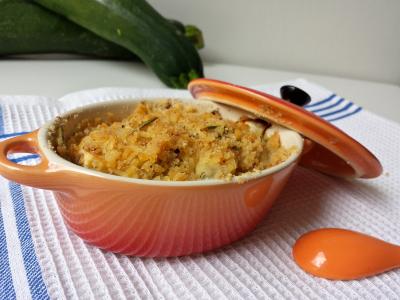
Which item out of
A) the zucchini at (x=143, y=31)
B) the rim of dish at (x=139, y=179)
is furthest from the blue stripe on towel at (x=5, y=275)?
the zucchini at (x=143, y=31)

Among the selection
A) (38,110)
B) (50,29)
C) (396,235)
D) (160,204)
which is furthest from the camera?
(50,29)

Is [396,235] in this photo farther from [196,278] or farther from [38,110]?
[38,110]

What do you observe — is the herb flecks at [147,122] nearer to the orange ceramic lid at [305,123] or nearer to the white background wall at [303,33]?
the orange ceramic lid at [305,123]

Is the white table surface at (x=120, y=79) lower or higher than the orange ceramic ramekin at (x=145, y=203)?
lower

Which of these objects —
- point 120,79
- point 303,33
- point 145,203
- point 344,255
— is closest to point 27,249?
point 145,203

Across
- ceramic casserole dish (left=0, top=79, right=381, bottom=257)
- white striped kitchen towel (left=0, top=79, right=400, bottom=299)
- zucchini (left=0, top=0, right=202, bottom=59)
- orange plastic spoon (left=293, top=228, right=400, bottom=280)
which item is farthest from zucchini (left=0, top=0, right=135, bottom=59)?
orange plastic spoon (left=293, top=228, right=400, bottom=280)

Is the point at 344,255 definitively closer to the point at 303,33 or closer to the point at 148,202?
the point at 148,202

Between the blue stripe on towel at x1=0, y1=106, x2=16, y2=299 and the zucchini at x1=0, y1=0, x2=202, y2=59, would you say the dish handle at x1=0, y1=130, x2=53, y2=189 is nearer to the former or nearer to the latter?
the blue stripe on towel at x1=0, y1=106, x2=16, y2=299

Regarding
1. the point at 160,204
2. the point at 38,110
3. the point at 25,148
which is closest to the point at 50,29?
the point at 38,110
